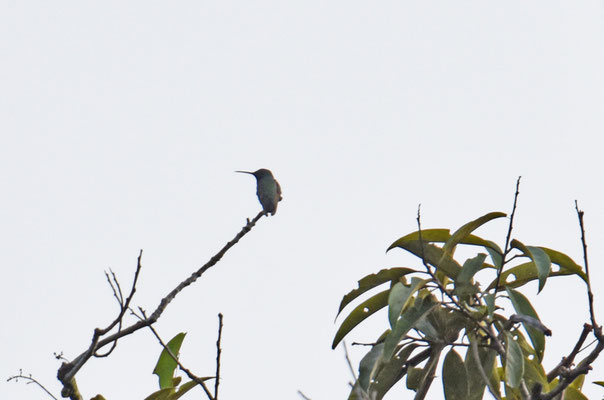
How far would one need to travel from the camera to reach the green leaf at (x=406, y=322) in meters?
3.17

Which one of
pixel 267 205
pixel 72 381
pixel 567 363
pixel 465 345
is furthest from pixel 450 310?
pixel 267 205

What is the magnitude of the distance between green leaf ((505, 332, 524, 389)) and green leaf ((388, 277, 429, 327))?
1.35 feet

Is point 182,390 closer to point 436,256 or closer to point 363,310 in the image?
point 363,310

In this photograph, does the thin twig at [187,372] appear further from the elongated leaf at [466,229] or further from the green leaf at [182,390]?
the elongated leaf at [466,229]

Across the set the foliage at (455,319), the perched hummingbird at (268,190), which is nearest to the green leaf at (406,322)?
the foliage at (455,319)

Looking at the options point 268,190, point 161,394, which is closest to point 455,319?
point 161,394

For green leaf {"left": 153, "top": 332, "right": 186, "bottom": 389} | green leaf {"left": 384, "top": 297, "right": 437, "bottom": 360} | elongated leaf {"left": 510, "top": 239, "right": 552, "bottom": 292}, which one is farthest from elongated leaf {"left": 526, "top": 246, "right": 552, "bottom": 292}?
green leaf {"left": 153, "top": 332, "right": 186, "bottom": 389}

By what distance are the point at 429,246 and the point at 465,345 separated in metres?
0.45

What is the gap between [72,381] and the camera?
278cm

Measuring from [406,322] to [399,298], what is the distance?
10 centimetres

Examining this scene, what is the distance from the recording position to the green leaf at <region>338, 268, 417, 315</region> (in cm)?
368

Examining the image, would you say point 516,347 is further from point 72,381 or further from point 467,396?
point 72,381

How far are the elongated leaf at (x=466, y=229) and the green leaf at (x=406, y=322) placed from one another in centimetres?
26

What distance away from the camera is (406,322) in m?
3.25
